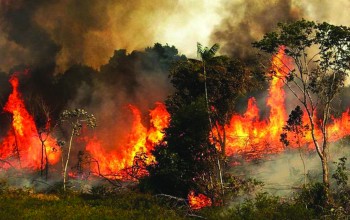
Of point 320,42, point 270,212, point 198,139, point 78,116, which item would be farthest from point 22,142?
point 270,212

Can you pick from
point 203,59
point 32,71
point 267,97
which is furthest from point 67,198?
point 32,71

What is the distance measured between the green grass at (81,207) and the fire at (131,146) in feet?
120

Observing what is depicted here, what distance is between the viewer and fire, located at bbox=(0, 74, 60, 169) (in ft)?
218

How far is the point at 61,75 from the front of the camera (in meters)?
80.1

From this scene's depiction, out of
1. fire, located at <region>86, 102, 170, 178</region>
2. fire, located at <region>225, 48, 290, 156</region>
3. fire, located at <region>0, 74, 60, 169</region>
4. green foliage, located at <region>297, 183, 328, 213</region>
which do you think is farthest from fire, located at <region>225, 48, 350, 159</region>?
fire, located at <region>0, 74, 60, 169</region>

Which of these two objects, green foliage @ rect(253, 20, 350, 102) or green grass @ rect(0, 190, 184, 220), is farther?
green foliage @ rect(253, 20, 350, 102)

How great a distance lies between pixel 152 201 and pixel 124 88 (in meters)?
53.5

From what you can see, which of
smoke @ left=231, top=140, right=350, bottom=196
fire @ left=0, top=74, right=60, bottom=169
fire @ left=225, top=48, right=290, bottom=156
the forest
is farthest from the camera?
fire @ left=0, top=74, right=60, bottom=169

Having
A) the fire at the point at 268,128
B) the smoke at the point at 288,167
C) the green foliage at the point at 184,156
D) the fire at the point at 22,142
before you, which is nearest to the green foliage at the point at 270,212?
the green foliage at the point at 184,156

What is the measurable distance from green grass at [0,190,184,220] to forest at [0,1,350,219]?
12cm

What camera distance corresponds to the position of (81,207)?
24219mm

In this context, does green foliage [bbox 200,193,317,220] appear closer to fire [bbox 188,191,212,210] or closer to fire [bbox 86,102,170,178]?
fire [bbox 188,191,212,210]

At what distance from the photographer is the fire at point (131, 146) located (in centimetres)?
6519

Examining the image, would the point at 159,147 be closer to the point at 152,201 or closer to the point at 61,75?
the point at 152,201
